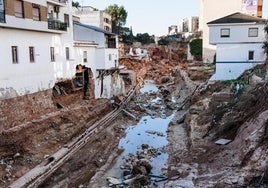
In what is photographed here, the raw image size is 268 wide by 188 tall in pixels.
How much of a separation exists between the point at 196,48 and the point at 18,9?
179 feet

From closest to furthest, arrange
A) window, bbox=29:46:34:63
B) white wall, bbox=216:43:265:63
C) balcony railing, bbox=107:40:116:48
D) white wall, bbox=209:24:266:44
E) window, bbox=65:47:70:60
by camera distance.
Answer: window, bbox=29:46:34:63 → window, bbox=65:47:70:60 → white wall, bbox=209:24:266:44 → white wall, bbox=216:43:265:63 → balcony railing, bbox=107:40:116:48

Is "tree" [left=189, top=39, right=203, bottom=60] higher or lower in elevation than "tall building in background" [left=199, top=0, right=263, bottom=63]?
lower

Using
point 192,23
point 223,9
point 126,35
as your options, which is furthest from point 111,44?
point 192,23

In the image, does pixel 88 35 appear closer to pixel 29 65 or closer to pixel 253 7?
pixel 29 65

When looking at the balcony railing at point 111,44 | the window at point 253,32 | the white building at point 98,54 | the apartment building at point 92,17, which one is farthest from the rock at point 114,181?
the apartment building at point 92,17

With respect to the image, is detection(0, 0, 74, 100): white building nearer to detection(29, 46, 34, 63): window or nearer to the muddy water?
detection(29, 46, 34, 63): window

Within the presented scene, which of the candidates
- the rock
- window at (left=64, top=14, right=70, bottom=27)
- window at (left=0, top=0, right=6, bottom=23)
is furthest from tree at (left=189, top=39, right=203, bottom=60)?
the rock

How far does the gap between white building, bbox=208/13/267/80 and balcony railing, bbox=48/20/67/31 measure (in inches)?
629

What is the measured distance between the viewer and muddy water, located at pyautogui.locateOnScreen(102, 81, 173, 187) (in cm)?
1879

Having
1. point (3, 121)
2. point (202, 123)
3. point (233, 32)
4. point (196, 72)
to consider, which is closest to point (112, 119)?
point (202, 123)

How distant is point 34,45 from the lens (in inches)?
949

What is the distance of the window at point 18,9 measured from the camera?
21.6m

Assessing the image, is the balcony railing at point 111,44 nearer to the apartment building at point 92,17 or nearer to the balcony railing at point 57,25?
the balcony railing at point 57,25

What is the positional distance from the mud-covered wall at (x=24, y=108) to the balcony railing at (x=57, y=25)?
571cm
